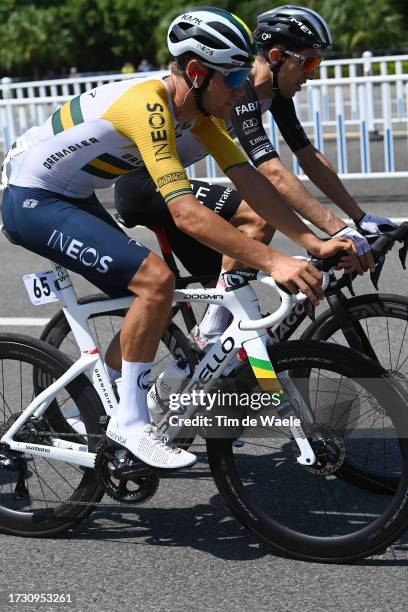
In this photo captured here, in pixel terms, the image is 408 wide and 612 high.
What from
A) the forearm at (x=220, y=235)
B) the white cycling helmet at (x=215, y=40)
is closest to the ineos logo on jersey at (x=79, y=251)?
the forearm at (x=220, y=235)

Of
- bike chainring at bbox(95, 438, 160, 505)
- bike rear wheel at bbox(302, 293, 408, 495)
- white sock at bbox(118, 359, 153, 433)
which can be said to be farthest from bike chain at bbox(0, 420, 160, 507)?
bike rear wheel at bbox(302, 293, 408, 495)

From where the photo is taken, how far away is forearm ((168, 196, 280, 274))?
13.4 ft

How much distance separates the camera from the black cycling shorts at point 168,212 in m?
5.20

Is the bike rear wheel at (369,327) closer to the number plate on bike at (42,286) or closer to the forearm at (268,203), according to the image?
Result: the forearm at (268,203)

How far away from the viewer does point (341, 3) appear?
4728 centimetres

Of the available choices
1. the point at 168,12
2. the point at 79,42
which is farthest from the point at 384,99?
the point at 79,42

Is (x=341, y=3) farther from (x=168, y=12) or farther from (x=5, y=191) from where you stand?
(x=5, y=191)

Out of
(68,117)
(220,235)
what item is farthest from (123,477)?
(68,117)

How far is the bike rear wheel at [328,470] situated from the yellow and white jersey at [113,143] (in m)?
0.82

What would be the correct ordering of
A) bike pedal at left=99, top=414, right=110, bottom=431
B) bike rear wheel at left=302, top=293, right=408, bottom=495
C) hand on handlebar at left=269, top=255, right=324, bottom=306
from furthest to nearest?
1. bike rear wheel at left=302, top=293, right=408, bottom=495
2. bike pedal at left=99, top=414, right=110, bottom=431
3. hand on handlebar at left=269, top=255, right=324, bottom=306

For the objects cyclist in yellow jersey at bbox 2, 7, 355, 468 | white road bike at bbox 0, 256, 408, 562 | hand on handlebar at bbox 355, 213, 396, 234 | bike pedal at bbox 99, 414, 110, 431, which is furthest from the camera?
hand on handlebar at bbox 355, 213, 396, 234

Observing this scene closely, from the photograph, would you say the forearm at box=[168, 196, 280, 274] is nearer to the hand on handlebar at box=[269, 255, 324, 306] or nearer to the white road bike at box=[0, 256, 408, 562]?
the hand on handlebar at box=[269, 255, 324, 306]

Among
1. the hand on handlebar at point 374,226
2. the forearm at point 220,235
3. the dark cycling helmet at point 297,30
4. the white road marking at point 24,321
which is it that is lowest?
the white road marking at point 24,321

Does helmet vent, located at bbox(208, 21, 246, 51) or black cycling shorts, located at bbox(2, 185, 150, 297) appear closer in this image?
helmet vent, located at bbox(208, 21, 246, 51)
